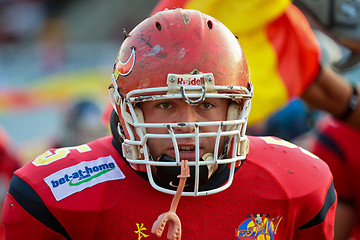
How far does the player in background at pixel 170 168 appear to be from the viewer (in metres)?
2.02

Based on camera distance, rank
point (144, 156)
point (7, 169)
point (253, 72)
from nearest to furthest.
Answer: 1. point (144, 156)
2. point (253, 72)
3. point (7, 169)

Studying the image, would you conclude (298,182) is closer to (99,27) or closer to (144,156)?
(144,156)

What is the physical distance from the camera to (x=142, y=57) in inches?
82.3

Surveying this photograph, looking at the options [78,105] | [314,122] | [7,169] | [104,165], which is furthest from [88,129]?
[104,165]

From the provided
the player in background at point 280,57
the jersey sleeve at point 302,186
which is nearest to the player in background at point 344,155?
the player in background at point 280,57

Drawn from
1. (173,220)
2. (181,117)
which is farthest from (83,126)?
(173,220)

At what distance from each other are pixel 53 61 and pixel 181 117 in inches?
442

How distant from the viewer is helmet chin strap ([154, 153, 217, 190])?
79.4 inches

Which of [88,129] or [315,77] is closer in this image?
[315,77]

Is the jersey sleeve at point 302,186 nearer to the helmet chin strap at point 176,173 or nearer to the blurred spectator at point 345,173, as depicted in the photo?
the helmet chin strap at point 176,173

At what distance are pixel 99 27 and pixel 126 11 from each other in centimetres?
86

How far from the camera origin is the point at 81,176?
2.15m

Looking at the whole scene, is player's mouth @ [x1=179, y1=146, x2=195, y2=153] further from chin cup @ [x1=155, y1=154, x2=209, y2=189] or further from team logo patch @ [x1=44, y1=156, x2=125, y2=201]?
team logo patch @ [x1=44, y1=156, x2=125, y2=201]

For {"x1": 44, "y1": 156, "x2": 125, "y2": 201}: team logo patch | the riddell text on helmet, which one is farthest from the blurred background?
the riddell text on helmet
